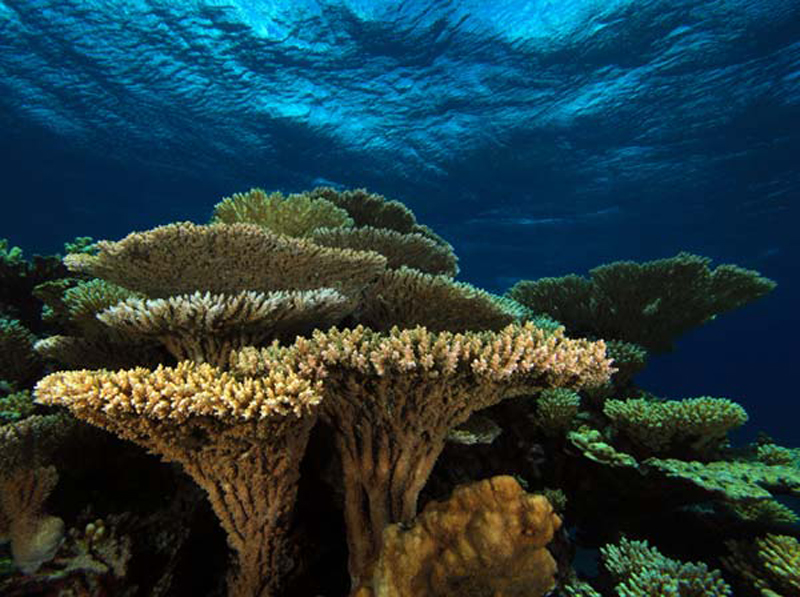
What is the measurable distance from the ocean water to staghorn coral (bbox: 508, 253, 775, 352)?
2.70ft

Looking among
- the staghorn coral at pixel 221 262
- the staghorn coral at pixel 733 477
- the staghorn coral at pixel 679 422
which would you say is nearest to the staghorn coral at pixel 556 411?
the staghorn coral at pixel 679 422

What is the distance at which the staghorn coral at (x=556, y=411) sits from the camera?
4.32 m

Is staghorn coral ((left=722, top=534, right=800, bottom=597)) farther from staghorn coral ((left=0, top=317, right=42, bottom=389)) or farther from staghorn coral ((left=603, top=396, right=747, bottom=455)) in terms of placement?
staghorn coral ((left=0, top=317, right=42, bottom=389))

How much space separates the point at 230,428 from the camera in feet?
6.17

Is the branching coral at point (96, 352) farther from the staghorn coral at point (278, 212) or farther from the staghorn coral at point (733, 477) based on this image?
the staghorn coral at point (733, 477)

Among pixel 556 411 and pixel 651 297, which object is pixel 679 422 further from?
pixel 651 297

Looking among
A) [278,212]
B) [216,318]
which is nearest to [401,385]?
[216,318]

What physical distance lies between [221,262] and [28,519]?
7.12 feet

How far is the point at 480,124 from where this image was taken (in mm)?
22328

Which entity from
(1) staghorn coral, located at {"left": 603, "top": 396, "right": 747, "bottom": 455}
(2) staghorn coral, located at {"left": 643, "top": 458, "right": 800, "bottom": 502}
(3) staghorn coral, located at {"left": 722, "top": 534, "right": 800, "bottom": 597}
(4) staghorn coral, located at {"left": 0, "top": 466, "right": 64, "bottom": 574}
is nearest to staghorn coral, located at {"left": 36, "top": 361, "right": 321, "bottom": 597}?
(4) staghorn coral, located at {"left": 0, "top": 466, "right": 64, "bottom": 574}

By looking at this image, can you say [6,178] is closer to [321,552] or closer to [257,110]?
[257,110]

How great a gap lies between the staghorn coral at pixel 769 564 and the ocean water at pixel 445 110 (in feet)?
12.6

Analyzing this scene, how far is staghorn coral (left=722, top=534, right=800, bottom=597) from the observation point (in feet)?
11.2

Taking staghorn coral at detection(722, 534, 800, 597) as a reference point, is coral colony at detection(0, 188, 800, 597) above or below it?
above
